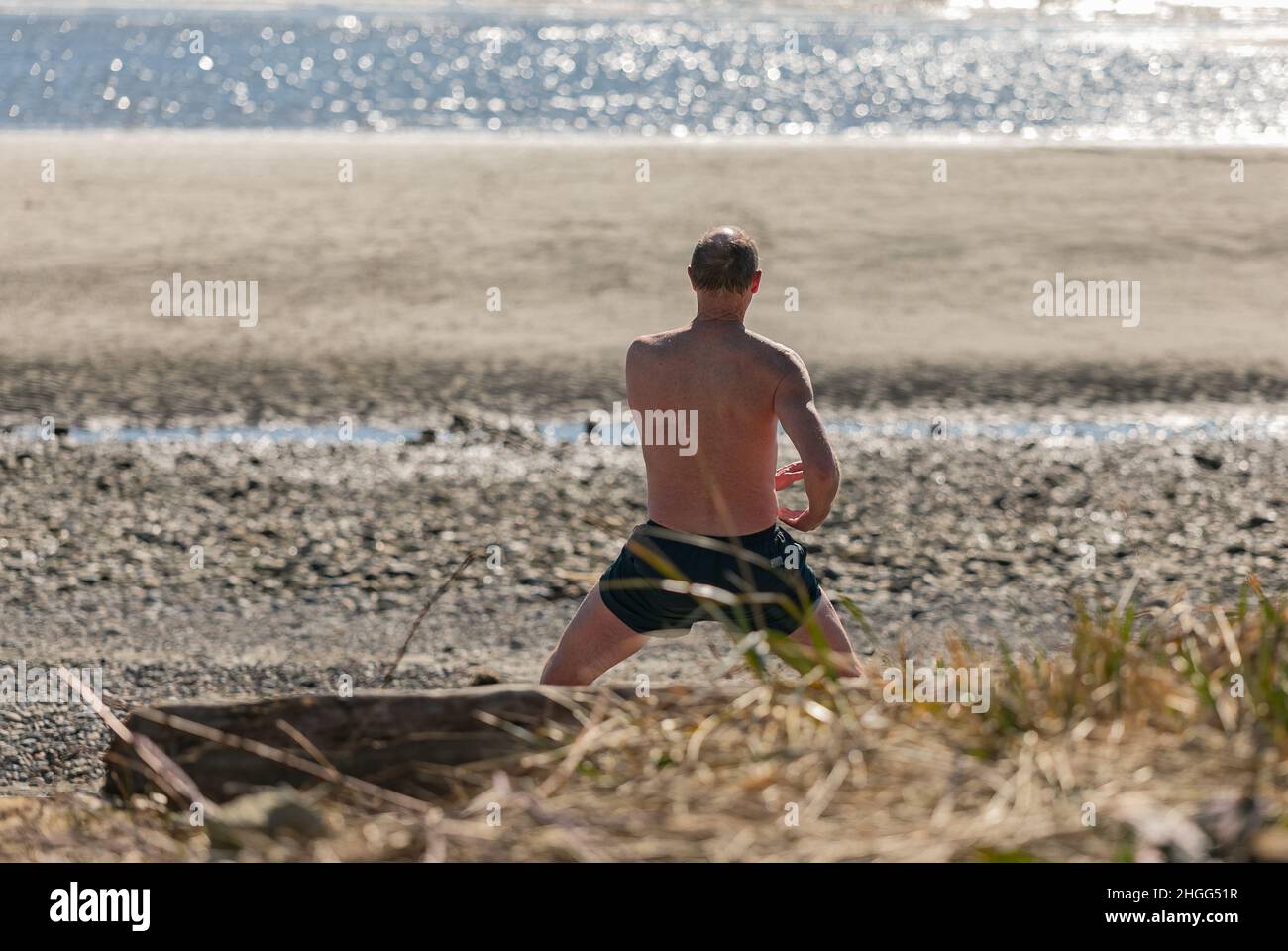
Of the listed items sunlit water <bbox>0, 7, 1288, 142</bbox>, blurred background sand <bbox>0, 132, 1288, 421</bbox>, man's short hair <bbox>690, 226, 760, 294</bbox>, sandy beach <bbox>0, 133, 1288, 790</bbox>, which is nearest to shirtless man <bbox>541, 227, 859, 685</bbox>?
man's short hair <bbox>690, 226, 760, 294</bbox>

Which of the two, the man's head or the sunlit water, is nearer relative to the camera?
the man's head

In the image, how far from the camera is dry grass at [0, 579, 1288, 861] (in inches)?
83.0

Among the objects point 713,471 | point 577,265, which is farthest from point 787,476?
point 577,265

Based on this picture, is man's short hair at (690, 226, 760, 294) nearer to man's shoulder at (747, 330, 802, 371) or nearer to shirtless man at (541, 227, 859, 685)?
shirtless man at (541, 227, 859, 685)

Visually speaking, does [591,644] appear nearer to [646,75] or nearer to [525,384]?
[525,384]

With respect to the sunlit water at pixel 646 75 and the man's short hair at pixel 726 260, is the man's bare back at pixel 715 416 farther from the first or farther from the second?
the sunlit water at pixel 646 75

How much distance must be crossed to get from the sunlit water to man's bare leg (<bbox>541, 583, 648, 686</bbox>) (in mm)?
22934

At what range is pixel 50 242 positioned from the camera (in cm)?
1622

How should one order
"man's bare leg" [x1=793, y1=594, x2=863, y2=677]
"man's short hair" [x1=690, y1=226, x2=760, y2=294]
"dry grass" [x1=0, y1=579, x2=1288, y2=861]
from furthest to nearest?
"man's short hair" [x1=690, y1=226, x2=760, y2=294] → "man's bare leg" [x1=793, y1=594, x2=863, y2=677] → "dry grass" [x1=0, y1=579, x2=1288, y2=861]

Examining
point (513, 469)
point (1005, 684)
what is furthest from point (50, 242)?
point (1005, 684)

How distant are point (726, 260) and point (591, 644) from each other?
1168mm

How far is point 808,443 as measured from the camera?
168 inches

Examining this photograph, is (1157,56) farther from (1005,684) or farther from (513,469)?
(1005,684)

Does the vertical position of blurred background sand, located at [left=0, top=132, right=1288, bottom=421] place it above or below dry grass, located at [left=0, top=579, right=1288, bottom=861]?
above
